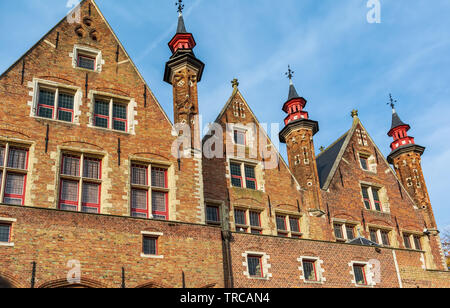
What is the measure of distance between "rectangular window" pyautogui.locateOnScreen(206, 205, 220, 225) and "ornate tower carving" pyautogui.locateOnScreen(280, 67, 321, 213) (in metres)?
4.97

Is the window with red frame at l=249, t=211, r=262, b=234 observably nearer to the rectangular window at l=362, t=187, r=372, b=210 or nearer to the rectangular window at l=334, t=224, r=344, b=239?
the rectangular window at l=334, t=224, r=344, b=239

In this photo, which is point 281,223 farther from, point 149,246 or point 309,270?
point 149,246

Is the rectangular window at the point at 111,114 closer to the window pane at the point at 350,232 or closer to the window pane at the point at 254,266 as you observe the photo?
the window pane at the point at 254,266

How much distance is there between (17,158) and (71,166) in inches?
72.7

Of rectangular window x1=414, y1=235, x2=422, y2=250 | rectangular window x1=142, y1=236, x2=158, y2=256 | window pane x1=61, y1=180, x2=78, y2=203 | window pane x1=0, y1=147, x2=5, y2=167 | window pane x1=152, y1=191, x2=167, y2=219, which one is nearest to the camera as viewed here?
rectangular window x1=142, y1=236, x2=158, y2=256

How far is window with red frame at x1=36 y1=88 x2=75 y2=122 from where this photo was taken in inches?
769

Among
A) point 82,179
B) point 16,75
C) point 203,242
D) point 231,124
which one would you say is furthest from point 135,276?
point 231,124

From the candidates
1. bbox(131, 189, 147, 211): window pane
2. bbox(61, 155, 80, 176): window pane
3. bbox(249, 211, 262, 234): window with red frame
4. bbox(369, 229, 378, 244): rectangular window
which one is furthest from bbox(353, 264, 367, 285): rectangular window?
bbox(61, 155, 80, 176): window pane

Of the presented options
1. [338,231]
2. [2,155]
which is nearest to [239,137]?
[338,231]

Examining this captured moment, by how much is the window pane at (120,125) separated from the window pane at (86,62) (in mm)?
2626

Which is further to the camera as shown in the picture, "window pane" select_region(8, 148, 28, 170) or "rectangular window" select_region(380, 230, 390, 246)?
"rectangular window" select_region(380, 230, 390, 246)

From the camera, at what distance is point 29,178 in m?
17.8
